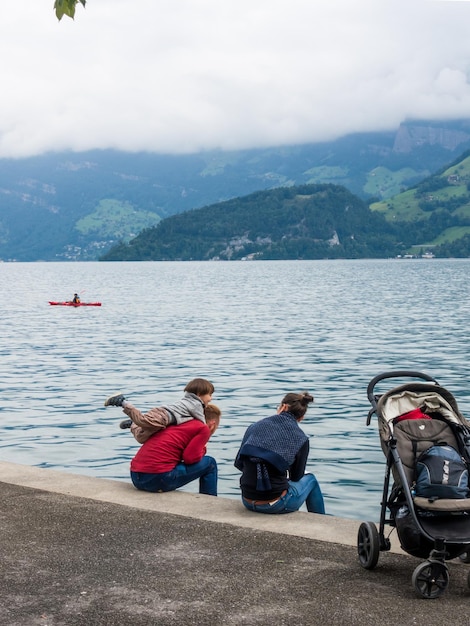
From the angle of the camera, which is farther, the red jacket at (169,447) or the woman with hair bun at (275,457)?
the red jacket at (169,447)

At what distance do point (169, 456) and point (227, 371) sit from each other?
22298mm

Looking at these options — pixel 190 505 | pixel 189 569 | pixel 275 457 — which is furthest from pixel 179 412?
pixel 189 569

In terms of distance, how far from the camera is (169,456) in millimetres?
9930

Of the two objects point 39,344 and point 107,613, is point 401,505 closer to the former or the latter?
point 107,613

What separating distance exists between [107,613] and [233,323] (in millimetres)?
49109

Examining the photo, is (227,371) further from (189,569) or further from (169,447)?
(189,569)

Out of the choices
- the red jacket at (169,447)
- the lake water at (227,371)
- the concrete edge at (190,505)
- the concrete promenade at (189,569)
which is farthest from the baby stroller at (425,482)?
the lake water at (227,371)

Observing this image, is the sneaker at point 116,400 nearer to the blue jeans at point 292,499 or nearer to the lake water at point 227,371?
the blue jeans at point 292,499

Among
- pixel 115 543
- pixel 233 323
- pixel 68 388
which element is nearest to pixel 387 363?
pixel 68 388

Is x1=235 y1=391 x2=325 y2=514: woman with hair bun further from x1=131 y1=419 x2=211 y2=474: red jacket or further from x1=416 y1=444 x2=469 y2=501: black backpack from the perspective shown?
x1=416 y1=444 x2=469 y2=501: black backpack

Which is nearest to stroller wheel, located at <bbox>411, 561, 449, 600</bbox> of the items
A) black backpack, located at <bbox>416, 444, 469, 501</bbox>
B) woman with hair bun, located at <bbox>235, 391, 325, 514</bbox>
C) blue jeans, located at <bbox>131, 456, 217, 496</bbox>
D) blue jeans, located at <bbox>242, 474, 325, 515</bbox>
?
black backpack, located at <bbox>416, 444, 469, 501</bbox>

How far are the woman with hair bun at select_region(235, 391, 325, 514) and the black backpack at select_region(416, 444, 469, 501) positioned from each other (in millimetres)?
1664

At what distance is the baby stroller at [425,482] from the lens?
6801 millimetres

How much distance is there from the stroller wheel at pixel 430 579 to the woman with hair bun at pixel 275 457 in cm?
226
